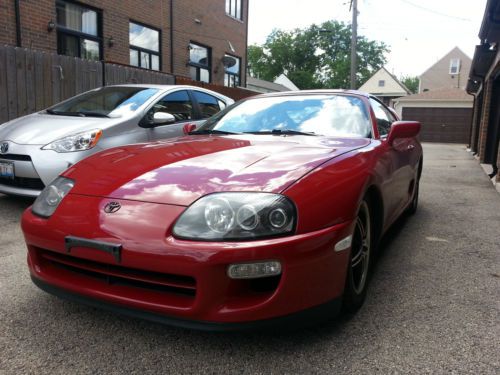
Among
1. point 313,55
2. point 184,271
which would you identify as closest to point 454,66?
point 313,55

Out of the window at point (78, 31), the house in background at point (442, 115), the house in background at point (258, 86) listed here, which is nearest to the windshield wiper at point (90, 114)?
the window at point (78, 31)

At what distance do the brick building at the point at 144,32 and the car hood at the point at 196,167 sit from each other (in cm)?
704

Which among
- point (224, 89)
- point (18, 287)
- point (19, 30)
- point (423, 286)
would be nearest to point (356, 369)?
point (423, 286)

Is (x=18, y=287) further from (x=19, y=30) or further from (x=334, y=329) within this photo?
(x=19, y=30)

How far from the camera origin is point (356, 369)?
197cm

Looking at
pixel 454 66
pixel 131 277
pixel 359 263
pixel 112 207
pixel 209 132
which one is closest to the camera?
pixel 131 277

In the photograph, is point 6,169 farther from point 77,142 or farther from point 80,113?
point 80,113

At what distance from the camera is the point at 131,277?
1.99 metres

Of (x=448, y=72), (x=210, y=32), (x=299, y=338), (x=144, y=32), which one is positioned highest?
(x=448, y=72)

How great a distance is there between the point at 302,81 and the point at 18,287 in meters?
58.2

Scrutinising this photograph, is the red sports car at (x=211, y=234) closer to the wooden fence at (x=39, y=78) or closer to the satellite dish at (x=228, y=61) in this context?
the wooden fence at (x=39, y=78)

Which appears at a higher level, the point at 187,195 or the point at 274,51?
the point at 274,51

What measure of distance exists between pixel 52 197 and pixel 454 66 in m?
51.9

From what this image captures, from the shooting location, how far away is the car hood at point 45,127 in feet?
14.7
